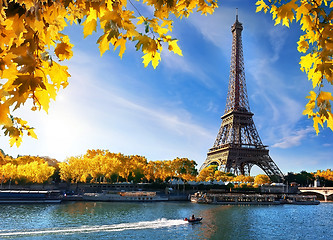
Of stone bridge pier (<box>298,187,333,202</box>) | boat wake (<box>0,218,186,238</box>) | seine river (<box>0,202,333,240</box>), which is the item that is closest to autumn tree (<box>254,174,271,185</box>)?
stone bridge pier (<box>298,187,333,202</box>)

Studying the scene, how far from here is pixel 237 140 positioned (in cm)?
8069

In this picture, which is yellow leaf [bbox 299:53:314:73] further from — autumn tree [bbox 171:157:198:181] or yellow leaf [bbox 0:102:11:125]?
autumn tree [bbox 171:157:198:181]

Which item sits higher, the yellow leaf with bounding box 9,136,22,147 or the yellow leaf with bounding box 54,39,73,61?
the yellow leaf with bounding box 54,39,73,61

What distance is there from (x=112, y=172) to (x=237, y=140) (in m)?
39.2

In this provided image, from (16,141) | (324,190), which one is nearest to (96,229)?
(16,141)

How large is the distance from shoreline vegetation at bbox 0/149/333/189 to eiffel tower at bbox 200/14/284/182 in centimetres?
418

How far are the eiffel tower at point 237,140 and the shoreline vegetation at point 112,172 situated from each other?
4.18 m

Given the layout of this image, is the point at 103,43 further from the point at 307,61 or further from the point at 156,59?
the point at 307,61

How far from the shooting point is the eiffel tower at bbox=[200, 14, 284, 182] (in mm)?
76312

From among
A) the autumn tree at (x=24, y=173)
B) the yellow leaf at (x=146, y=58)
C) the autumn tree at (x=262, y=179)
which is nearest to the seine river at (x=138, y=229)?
the yellow leaf at (x=146, y=58)

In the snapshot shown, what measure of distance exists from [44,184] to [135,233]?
50.5m

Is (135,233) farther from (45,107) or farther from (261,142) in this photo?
(261,142)

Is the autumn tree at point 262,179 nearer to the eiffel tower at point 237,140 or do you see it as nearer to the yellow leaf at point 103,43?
the eiffel tower at point 237,140

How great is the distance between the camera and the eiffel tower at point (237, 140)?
7631cm
